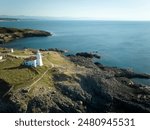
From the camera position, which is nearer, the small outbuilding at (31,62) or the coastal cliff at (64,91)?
the coastal cliff at (64,91)

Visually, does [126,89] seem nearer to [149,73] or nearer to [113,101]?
[113,101]

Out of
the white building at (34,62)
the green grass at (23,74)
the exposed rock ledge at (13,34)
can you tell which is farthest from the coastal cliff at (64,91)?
the exposed rock ledge at (13,34)

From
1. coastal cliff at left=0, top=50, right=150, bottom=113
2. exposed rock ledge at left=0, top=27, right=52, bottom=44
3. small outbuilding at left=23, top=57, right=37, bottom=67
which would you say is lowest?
exposed rock ledge at left=0, top=27, right=52, bottom=44

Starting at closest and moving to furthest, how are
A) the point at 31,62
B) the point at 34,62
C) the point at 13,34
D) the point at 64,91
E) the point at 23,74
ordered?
1. the point at 64,91
2. the point at 23,74
3. the point at 34,62
4. the point at 31,62
5. the point at 13,34

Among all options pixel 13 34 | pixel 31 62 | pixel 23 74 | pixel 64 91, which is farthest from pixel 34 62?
pixel 13 34

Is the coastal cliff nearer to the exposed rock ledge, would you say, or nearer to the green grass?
the green grass

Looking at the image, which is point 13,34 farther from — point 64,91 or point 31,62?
point 64,91

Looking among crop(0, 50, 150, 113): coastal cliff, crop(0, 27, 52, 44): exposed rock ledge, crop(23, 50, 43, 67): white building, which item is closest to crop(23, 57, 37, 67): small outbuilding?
crop(23, 50, 43, 67): white building

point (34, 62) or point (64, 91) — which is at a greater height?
point (34, 62)

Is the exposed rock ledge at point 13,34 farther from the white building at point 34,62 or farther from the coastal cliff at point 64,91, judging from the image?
the coastal cliff at point 64,91
